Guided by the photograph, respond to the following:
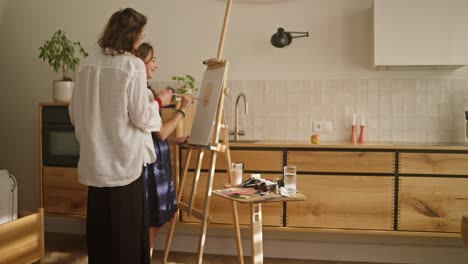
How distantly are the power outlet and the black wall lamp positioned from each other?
0.72m

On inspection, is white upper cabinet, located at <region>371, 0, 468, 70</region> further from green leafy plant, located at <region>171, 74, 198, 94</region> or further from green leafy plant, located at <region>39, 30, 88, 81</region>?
green leafy plant, located at <region>39, 30, 88, 81</region>

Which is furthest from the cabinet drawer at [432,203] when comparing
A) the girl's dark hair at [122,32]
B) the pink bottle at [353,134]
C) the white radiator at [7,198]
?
the white radiator at [7,198]

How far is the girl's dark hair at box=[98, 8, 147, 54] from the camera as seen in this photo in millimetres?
1798

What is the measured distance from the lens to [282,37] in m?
3.38

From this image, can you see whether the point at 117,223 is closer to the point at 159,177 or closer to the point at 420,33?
the point at 159,177

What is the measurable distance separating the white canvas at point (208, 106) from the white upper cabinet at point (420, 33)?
4.49 ft

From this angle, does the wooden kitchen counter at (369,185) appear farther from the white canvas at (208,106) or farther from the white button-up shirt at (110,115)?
the white button-up shirt at (110,115)

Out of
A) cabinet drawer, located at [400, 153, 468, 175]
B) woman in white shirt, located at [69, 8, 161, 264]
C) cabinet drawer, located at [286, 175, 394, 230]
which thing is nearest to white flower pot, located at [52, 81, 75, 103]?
woman in white shirt, located at [69, 8, 161, 264]

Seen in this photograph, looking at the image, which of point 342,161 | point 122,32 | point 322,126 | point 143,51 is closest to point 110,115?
point 122,32

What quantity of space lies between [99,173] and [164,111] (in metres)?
1.42

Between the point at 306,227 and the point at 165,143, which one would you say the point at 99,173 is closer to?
the point at 165,143

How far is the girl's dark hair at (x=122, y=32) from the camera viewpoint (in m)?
1.80

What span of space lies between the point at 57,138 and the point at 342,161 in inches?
89.5

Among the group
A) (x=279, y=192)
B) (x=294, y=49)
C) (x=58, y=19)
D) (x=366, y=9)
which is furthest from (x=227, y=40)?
(x=279, y=192)
